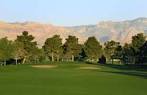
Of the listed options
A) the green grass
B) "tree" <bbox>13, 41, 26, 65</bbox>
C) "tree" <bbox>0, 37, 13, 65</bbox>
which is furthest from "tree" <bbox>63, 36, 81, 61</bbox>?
the green grass

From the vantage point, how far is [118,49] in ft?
527

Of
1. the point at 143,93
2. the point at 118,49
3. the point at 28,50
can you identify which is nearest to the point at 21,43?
the point at 28,50

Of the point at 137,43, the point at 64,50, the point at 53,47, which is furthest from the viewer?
the point at 137,43

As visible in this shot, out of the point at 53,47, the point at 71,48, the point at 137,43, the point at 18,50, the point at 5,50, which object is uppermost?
the point at 137,43

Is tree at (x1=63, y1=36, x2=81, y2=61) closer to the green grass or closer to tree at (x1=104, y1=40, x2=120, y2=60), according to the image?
tree at (x1=104, y1=40, x2=120, y2=60)

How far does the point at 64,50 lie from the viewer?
145625 mm

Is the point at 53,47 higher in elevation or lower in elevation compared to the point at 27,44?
lower

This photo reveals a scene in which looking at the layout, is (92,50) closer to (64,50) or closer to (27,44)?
(64,50)

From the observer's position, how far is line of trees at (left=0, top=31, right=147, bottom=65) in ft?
417

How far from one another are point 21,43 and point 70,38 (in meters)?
21.4

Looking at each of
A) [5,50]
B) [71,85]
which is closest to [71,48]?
[5,50]

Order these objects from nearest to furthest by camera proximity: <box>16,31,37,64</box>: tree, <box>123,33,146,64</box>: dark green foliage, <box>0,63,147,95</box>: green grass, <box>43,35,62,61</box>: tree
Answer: <box>0,63,147,95</box>: green grass → <box>16,31,37,64</box>: tree → <box>43,35,62,61</box>: tree → <box>123,33,146,64</box>: dark green foliage

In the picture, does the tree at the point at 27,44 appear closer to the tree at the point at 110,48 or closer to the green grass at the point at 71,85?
the tree at the point at 110,48

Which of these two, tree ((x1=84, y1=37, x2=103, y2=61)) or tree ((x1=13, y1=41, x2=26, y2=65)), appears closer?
tree ((x1=13, y1=41, x2=26, y2=65))
